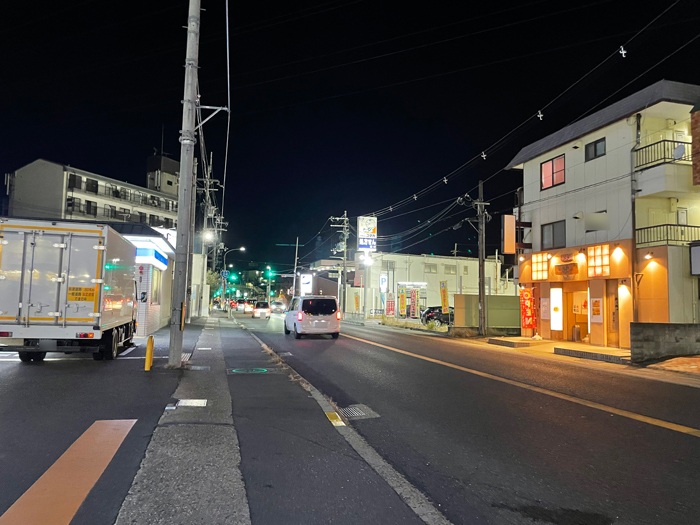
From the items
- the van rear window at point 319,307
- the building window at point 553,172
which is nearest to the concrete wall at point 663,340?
the building window at point 553,172

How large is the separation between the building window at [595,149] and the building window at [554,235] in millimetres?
3127

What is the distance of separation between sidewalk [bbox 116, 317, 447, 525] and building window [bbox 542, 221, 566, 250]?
720 inches

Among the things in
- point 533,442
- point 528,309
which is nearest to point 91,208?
point 528,309

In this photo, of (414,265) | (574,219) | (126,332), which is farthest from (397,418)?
(414,265)

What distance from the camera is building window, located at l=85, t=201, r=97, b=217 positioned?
52.7 metres

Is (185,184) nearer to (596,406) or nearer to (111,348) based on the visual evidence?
(111,348)

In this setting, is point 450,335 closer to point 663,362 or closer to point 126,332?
point 663,362

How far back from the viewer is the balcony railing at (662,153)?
704 inches

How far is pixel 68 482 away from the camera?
4.31m

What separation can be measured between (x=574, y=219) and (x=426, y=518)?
20670 mm

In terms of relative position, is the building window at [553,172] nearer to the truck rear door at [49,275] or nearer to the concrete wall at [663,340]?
the concrete wall at [663,340]

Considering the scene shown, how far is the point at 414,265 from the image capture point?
59.6 m

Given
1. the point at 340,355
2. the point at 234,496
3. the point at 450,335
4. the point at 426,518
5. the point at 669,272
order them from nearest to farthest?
the point at 426,518, the point at 234,496, the point at 340,355, the point at 669,272, the point at 450,335

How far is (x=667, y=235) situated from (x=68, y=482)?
20.2 metres
